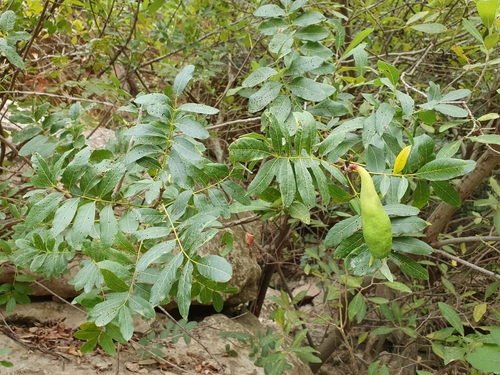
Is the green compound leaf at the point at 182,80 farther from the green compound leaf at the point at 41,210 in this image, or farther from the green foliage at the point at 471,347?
the green foliage at the point at 471,347

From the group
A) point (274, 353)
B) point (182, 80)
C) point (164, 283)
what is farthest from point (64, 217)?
point (274, 353)

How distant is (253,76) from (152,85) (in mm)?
2586

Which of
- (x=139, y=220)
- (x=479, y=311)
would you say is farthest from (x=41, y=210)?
(x=479, y=311)

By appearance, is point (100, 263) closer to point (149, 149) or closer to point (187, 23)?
point (149, 149)

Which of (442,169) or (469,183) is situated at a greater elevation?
(442,169)

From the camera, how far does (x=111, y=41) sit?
2502 mm

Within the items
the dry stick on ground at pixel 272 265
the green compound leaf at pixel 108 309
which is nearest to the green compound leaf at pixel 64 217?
the green compound leaf at pixel 108 309

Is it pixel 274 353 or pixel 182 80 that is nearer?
pixel 182 80

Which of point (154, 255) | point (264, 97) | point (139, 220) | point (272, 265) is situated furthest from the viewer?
point (272, 265)

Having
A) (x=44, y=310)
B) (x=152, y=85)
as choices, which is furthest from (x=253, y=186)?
(x=152, y=85)

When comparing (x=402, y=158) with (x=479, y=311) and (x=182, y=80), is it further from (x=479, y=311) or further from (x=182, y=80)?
(x=479, y=311)

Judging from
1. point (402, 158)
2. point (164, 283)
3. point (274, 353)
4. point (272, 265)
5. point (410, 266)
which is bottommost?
point (272, 265)

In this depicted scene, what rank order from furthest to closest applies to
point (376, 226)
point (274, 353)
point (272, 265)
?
point (272, 265) → point (274, 353) → point (376, 226)

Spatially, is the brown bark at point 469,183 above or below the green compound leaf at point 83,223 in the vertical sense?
above
